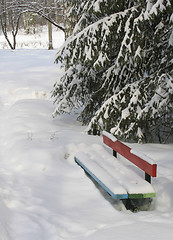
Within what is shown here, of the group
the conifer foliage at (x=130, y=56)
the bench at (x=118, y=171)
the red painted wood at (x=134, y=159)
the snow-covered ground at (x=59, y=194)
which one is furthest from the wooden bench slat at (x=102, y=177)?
the conifer foliage at (x=130, y=56)

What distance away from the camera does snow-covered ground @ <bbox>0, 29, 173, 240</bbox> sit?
3452 mm

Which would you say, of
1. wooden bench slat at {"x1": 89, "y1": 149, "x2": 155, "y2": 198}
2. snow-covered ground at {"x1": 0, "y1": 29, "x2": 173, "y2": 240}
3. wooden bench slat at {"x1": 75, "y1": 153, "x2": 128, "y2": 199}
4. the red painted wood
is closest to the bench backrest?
the red painted wood

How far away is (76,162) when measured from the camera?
539cm

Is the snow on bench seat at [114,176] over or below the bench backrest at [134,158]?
below

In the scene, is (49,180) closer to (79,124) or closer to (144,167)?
(144,167)

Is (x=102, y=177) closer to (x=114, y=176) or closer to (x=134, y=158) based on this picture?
(x=114, y=176)

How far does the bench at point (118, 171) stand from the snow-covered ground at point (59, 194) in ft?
0.73

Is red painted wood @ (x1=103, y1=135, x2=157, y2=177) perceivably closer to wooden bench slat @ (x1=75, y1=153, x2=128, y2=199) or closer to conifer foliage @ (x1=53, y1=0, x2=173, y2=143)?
wooden bench slat @ (x1=75, y1=153, x2=128, y2=199)

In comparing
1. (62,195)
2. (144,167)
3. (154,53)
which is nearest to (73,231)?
(62,195)

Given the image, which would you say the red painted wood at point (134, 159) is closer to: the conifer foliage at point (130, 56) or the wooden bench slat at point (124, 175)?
the wooden bench slat at point (124, 175)

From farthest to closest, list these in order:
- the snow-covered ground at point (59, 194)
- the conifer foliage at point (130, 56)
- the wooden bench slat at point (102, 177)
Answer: the conifer foliage at point (130, 56)
the wooden bench slat at point (102, 177)
the snow-covered ground at point (59, 194)

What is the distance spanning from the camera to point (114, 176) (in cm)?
439

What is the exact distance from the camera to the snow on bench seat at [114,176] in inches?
153

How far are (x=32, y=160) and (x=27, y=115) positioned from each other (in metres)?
2.98
